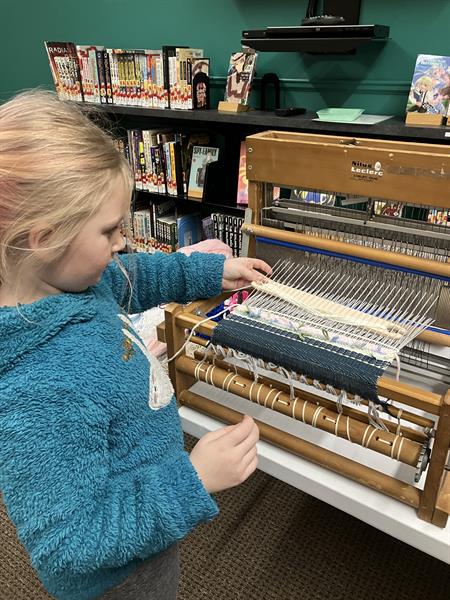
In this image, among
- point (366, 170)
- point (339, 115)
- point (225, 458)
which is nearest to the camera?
point (225, 458)

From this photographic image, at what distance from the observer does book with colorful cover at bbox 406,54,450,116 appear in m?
1.75

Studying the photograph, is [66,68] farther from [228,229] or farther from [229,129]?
[228,229]

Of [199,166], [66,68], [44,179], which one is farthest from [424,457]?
[66,68]

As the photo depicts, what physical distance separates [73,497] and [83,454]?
5 centimetres

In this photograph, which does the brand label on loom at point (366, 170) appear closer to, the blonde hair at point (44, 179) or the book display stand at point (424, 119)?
the blonde hair at point (44, 179)

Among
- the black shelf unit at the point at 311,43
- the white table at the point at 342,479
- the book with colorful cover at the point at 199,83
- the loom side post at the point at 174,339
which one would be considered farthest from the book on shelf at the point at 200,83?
the white table at the point at 342,479

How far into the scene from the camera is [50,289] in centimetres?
71

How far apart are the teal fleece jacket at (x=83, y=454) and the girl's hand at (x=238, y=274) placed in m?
0.37

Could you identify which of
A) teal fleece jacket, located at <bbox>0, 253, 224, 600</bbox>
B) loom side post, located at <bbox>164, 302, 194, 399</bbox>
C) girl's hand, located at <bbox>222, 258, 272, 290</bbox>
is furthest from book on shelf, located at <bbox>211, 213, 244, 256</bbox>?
teal fleece jacket, located at <bbox>0, 253, 224, 600</bbox>

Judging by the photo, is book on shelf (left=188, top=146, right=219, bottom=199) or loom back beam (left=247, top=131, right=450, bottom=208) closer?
loom back beam (left=247, top=131, right=450, bottom=208)

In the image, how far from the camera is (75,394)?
62cm

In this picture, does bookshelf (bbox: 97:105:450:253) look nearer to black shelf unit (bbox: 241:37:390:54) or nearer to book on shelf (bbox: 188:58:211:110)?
book on shelf (bbox: 188:58:211:110)

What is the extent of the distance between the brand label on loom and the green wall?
4.00 feet

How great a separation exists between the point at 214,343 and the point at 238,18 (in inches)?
78.8
